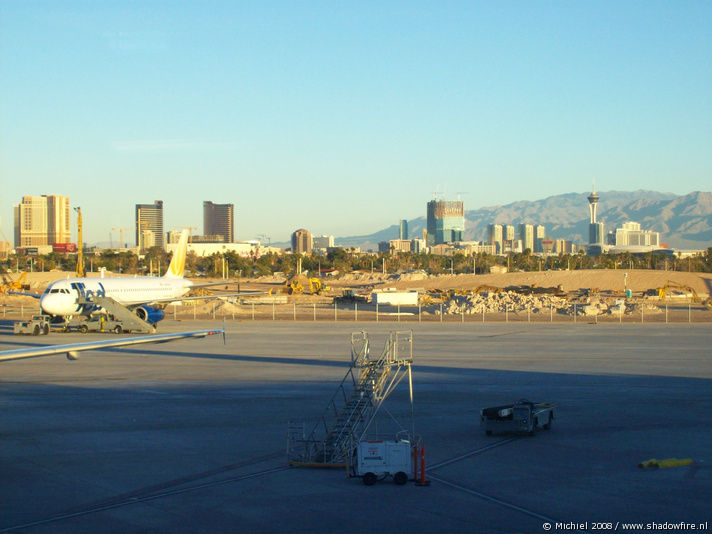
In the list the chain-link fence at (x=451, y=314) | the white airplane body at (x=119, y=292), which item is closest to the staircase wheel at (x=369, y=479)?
the white airplane body at (x=119, y=292)

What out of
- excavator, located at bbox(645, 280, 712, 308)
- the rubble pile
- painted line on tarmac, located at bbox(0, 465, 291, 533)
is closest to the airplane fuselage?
the rubble pile

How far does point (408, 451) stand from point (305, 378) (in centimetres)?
1723

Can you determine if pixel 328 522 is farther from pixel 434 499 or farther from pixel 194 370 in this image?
pixel 194 370

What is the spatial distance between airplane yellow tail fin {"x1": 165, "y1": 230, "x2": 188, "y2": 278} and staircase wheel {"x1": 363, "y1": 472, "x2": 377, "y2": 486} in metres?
55.9

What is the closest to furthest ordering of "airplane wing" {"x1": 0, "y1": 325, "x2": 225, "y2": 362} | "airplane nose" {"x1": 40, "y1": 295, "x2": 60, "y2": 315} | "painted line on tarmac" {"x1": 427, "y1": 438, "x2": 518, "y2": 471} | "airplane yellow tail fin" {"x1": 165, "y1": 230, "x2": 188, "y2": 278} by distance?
"airplane wing" {"x1": 0, "y1": 325, "x2": 225, "y2": 362} → "painted line on tarmac" {"x1": 427, "y1": 438, "x2": 518, "y2": 471} → "airplane nose" {"x1": 40, "y1": 295, "x2": 60, "y2": 315} → "airplane yellow tail fin" {"x1": 165, "y1": 230, "x2": 188, "y2": 278}

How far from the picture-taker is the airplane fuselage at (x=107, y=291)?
5688 centimetres

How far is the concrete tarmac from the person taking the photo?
52.2 feet

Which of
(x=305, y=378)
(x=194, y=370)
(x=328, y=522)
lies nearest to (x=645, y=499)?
(x=328, y=522)

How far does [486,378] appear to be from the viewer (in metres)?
35.5

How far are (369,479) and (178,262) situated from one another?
57.5 m

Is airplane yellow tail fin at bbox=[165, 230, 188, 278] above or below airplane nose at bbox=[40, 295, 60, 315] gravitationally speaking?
above

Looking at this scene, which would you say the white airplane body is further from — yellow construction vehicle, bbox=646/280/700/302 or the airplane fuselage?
yellow construction vehicle, bbox=646/280/700/302

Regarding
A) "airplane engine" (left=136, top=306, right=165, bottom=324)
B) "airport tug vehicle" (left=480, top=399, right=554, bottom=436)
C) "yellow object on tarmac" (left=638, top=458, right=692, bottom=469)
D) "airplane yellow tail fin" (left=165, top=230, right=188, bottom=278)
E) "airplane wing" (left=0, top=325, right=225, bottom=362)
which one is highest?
"airplane yellow tail fin" (left=165, top=230, right=188, bottom=278)

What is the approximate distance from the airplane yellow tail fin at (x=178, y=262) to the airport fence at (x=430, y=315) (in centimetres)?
657
